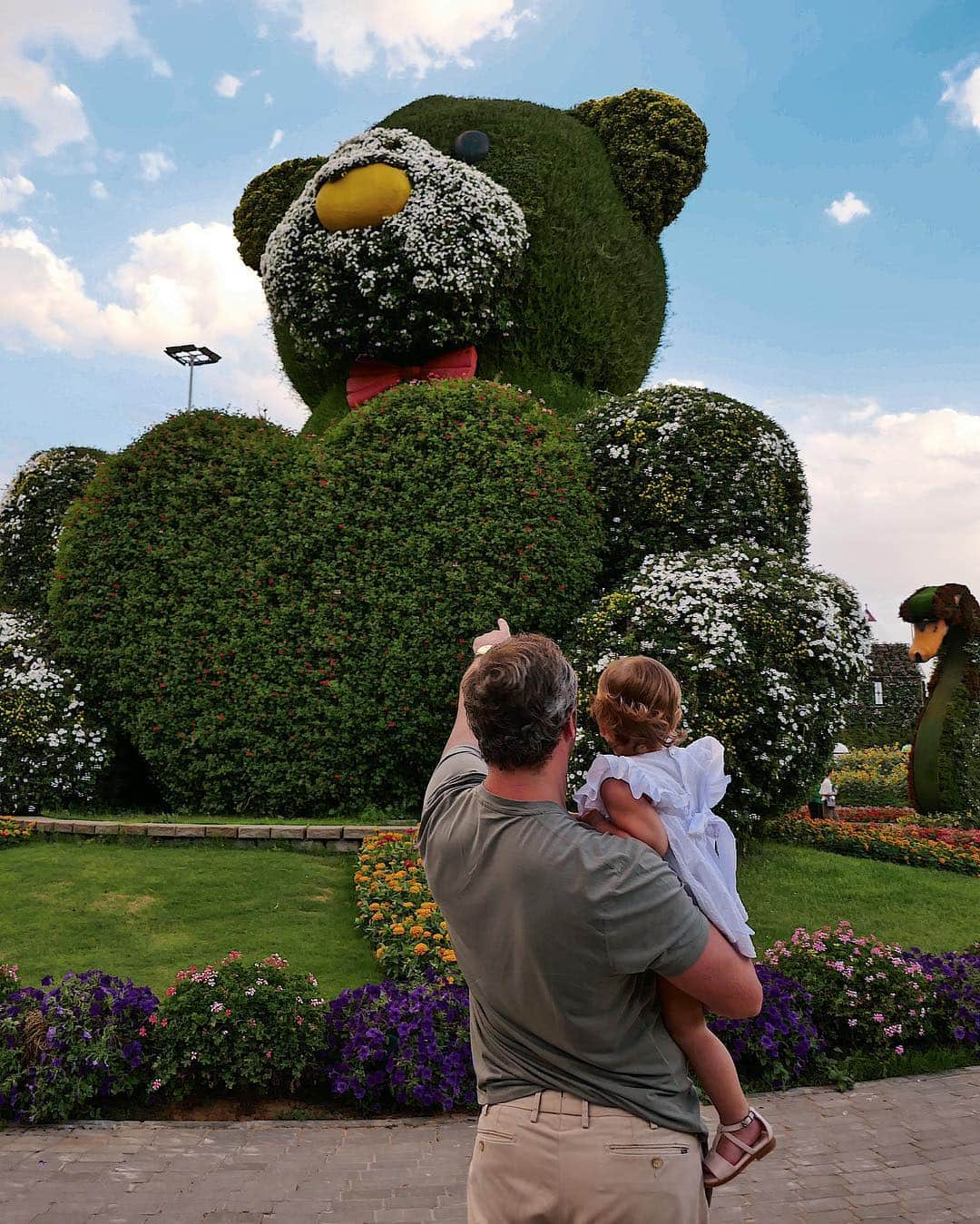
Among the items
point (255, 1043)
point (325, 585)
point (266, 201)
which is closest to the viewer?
point (255, 1043)

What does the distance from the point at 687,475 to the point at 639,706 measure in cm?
669

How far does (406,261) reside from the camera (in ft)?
30.7

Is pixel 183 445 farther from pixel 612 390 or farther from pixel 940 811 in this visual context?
pixel 940 811

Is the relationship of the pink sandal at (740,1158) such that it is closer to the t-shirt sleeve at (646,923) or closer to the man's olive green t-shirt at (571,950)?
the man's olive green t-shirt at (571,950)

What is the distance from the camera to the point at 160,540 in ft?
29.5

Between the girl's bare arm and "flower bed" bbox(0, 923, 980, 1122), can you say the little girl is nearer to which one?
the girl's bare arm

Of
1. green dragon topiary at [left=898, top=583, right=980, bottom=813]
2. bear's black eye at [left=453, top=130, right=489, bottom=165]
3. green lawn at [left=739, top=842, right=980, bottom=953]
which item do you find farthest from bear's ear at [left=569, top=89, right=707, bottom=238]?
green lawn at [left=739, top=842, right=980, bottom=953]

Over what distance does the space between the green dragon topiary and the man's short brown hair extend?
38.4ft

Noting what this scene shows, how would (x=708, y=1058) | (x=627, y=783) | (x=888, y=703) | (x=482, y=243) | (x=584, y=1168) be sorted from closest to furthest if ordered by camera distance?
(x=584, y=1168) < (x=708, y=1058) < (x=627, y=783) < (x=482, y=243) < (x=888, y=703)

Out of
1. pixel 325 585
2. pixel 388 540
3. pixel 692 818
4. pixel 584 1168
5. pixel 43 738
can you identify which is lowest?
pixel 584 1168

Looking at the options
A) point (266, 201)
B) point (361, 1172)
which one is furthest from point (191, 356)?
point (361, 1172)

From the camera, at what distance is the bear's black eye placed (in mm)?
10430

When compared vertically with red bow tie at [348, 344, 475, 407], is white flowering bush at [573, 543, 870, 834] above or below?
below

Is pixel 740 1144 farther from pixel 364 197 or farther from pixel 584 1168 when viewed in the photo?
pixel 364 197
